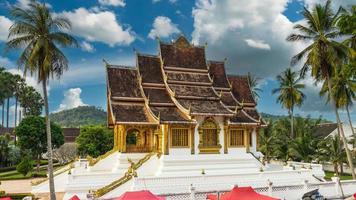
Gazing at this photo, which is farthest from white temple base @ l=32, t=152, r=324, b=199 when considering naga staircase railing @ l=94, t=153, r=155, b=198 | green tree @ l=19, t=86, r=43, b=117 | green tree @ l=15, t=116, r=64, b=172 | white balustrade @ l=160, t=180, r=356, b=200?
green tree @ l=19, t=86, r=43, b=117

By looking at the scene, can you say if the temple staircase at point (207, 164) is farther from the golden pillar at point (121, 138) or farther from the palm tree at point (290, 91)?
the palm tree at point (290, 91)

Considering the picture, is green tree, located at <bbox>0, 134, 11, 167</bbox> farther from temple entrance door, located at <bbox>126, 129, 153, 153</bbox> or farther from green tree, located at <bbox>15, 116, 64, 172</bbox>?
temple entrance door, located at <bbox>126, 129, 153, 153</bbox>

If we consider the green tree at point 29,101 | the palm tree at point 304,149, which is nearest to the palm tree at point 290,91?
the palm tree at point 304,149

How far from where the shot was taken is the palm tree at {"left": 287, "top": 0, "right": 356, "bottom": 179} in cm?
2348

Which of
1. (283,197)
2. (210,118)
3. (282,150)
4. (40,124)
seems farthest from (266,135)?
(40,124)

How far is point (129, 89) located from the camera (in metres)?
25.4

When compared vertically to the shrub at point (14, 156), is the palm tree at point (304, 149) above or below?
above

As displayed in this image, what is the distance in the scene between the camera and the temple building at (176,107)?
77.9 ft

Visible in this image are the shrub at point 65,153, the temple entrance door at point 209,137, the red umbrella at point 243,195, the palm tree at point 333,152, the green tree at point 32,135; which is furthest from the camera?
the shrub at point 65,153

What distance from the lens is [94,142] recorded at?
5312 cm

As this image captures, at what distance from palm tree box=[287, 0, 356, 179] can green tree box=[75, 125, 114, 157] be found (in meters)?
35.2

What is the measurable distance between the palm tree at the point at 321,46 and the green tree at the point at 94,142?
35.2 meters

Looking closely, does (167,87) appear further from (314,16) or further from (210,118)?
(314,16)

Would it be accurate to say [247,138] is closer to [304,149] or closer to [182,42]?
[182,42]
